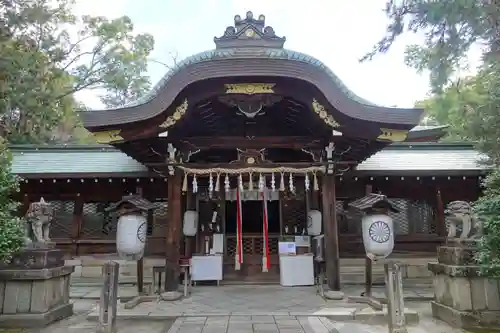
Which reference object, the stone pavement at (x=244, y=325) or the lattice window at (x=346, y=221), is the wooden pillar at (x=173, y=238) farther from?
the lattice window at (x=346, y=221)

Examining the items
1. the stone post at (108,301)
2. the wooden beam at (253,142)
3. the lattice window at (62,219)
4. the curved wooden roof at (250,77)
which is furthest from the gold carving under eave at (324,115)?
the lattice window at (62,219)

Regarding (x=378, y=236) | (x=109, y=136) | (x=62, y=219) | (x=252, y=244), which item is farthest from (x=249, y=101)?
(x=62, y=219)

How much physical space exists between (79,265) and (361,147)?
292 inches

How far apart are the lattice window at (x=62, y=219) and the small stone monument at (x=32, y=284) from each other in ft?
13.3

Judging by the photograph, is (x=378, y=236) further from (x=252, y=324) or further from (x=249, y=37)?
(x=249, y=37)

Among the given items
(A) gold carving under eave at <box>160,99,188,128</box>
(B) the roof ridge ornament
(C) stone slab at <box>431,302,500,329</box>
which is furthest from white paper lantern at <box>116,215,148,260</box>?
(C) stone slab at <box>431,302,500,329</box>

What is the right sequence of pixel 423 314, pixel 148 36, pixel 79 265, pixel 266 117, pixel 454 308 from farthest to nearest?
1. pixel 148 36
2. pixel 79 265
3. pixel 266 117
4. pixel 423 314
5. pixel 454 308

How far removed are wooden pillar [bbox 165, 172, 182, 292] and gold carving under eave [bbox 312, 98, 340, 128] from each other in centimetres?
301

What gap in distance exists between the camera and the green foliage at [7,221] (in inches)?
195

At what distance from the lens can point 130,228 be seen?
6207mm

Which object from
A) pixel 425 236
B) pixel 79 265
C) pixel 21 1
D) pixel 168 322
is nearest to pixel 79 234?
pixel 79 265

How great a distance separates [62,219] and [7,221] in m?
5.04

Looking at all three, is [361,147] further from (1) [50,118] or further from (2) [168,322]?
(1) [50,118]

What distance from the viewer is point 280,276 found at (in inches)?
327
